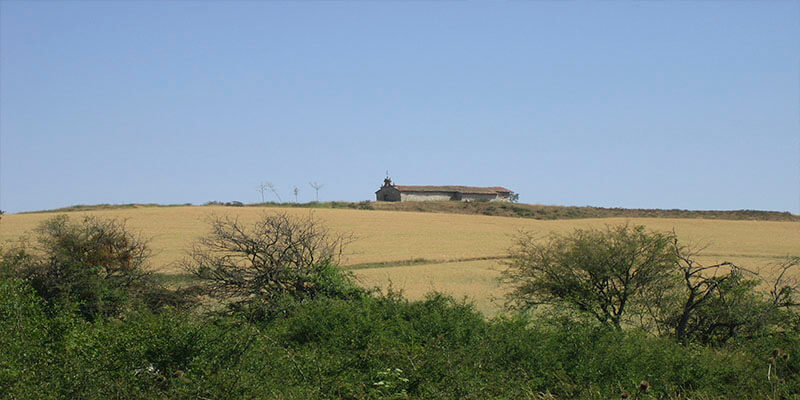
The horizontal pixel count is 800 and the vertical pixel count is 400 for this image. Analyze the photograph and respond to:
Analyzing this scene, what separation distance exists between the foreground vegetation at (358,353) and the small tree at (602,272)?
12 centimetres

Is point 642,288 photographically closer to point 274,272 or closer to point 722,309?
point 722,309

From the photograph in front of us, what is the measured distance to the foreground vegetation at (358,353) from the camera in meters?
10.0

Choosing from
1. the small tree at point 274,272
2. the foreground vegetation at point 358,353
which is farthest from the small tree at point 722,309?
the small tree at point 274,272

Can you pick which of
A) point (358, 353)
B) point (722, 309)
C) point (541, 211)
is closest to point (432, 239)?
point (541, 211)

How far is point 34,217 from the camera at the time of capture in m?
64.2

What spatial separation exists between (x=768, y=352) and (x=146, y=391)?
39.0ft

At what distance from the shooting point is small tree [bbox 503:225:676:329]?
19328 millimetres

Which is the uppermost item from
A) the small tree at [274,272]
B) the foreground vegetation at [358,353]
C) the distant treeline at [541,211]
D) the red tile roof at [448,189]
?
the red tile roof at [448,189]

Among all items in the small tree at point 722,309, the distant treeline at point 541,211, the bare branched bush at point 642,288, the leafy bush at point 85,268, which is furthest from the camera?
the distant treeline at point 541,211

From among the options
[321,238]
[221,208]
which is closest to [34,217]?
[221,208]

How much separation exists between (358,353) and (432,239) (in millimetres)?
45264

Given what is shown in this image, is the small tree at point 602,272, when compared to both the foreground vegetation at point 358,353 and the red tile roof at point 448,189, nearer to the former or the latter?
the foreground vegetation at point 358,353

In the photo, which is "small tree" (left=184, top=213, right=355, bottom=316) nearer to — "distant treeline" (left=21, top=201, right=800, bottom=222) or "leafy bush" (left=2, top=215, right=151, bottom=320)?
"leafy bush" (left=2, top=215, right=151, bottom=320)

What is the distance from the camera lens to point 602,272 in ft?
64.5
